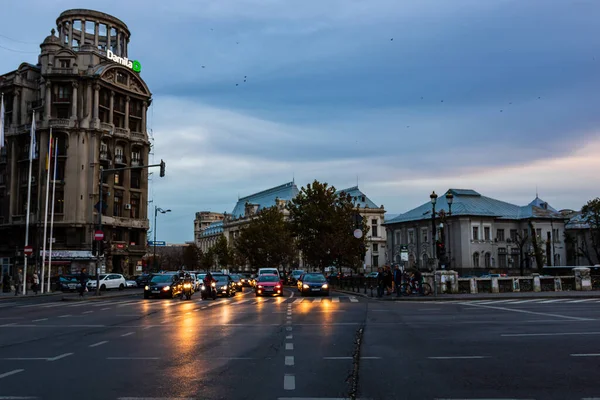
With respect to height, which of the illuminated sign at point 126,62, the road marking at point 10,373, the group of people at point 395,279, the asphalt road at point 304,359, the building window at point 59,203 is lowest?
the asphalt road at point 304,359

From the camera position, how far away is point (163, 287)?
38.2 meters

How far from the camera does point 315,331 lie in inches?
635

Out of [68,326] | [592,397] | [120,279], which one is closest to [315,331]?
[68,326]

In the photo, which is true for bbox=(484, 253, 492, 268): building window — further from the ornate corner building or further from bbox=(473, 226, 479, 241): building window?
the ornate corner building

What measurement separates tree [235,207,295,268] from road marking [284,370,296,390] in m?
83.4

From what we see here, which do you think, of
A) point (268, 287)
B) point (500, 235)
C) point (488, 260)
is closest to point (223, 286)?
point (268, 287)

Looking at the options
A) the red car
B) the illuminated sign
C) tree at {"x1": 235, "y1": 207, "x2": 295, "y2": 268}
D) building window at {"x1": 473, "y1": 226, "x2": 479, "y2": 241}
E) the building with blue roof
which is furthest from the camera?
tree at {"x1": 235, "y1": 207, "x2": 295, "y2": 268}

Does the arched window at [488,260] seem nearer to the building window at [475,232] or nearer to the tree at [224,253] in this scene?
the building window at [475,232]

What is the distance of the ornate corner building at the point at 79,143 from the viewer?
66.5m

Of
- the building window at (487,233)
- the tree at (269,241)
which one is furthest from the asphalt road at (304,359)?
the tree at (269,241)

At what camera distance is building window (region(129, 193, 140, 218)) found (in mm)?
Answer: 74500

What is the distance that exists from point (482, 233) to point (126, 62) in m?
54.3

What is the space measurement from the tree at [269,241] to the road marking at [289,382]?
8343 cm

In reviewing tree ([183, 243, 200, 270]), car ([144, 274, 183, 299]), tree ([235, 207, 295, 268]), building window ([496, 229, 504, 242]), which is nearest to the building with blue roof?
building window ([496, 229, 504, 242])
